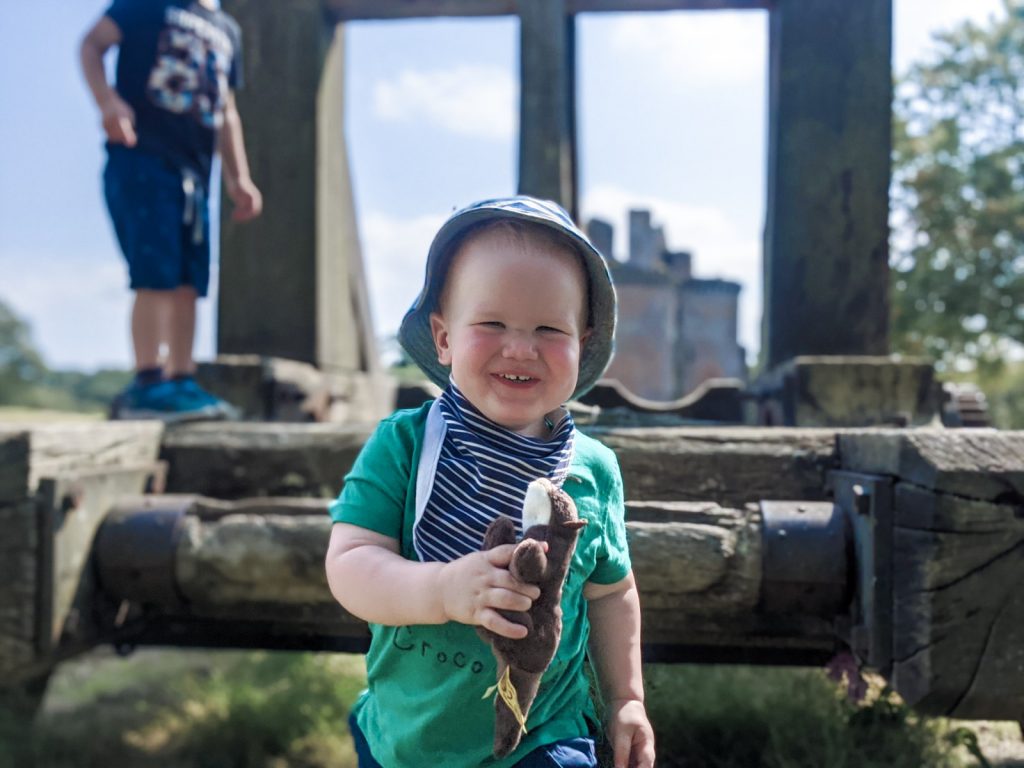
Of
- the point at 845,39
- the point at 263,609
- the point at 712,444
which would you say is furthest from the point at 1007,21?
the point at 263,609

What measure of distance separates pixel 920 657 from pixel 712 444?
698mm

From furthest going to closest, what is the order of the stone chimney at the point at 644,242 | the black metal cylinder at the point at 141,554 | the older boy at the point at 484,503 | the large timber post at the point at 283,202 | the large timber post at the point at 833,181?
the stone chimney at the point at 644,242 < the large timber post at the point at 283,202 < the large timber post at the point at 833,181 < the black metal cylinder at the point at 141,554 < the older boy at the point at 484,503

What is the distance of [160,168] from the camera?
317 cm

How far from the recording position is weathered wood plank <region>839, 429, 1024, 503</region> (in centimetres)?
167

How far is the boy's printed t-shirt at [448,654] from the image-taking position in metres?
1.14

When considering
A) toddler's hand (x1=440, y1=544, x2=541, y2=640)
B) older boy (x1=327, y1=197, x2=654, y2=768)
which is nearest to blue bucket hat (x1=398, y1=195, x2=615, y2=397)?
older boy (x1=327, y1=197, x2=654, y2=768)

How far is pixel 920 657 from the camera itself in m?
1.68

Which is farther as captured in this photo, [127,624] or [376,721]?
[127,624]

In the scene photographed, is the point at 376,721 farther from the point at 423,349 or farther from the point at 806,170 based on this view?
the point at 806,170

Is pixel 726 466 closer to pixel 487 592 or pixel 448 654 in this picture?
pixel 448 654

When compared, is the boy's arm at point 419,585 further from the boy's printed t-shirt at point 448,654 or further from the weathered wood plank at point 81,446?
the weathered wood plank at point 81,446

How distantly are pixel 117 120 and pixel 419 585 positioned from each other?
8.12ft

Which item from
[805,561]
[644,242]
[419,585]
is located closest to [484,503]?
[419,585]

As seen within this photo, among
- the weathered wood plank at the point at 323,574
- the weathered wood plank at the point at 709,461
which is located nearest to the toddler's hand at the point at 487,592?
the weathered wood plank at the point at 323,574
